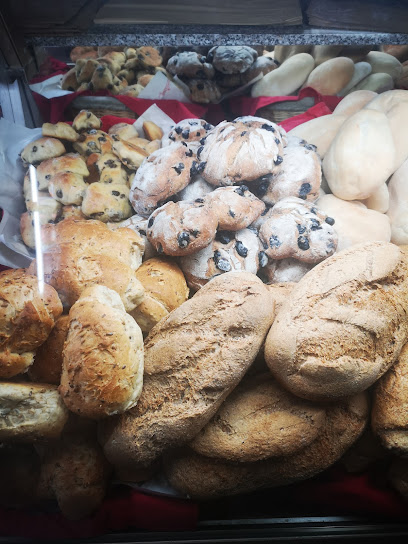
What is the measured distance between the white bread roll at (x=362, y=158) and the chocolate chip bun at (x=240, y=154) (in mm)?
209

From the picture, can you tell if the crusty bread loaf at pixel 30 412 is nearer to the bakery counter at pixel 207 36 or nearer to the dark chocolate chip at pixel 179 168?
the dark chocolate chip at pixel 179 168

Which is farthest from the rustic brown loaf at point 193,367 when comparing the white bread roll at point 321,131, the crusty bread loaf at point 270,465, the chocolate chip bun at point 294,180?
the white bread roll at point 321,131

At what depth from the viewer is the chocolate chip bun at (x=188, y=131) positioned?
54.3 inches

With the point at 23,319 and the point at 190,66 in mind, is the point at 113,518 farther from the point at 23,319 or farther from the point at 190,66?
the point at 190,66

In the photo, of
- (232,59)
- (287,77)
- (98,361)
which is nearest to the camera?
(98,361)

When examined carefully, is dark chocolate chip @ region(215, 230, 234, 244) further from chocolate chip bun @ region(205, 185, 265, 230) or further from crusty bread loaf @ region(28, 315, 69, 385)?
crusty bread loaf @ region(28, 315, 69, 385)

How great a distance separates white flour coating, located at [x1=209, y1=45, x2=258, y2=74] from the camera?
1513 millimetres

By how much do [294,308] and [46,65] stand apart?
45.6 inches

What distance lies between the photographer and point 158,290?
1160mm

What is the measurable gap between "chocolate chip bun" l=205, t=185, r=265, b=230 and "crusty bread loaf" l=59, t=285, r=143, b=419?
43 cm

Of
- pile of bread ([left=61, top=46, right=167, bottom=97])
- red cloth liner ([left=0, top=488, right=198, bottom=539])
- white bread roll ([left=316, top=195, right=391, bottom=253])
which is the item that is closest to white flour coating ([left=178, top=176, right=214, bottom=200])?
white bread roll ([left=316, top=195, right=391, bottom=253])

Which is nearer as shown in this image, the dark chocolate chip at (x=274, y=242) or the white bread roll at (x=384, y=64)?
the dark chocolate chip at (x=274, y=242)

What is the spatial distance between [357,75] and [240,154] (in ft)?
2.26

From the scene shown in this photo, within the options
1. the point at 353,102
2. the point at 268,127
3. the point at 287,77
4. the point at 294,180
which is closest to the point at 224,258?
the point at 294,180
